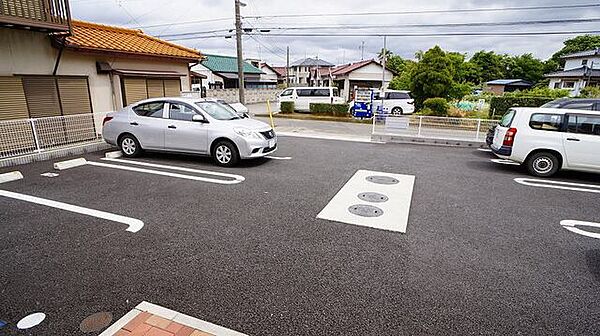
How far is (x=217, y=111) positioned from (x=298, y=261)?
16.1ft

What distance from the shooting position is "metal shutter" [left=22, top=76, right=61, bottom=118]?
7.49 m

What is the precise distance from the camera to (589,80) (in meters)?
29.7

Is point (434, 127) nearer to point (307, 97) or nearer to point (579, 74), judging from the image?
point (307, 97)

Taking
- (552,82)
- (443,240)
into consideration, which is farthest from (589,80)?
(443,240)

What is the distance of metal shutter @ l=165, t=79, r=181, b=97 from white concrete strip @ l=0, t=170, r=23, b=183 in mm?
5876

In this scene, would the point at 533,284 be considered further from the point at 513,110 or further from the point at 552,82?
the point at 552,82

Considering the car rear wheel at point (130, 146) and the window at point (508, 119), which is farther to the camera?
the car rear wheel at point (130, 146)

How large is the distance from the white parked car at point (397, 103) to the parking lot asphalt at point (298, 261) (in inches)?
505

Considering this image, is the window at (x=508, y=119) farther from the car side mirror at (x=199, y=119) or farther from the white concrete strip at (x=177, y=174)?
the car side mirror at (x=199, y=119)

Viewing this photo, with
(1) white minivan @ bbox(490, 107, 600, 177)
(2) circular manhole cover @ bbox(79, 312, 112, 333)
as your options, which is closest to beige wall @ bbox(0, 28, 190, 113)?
(2) circular manhole cover @ bbox(79, 312, 112, 333)

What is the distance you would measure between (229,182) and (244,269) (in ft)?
9.40

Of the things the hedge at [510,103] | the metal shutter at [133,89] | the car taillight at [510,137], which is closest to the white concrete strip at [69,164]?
the metal shutter at [133,89]

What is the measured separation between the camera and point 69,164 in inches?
260

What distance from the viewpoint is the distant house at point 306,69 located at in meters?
51.3
